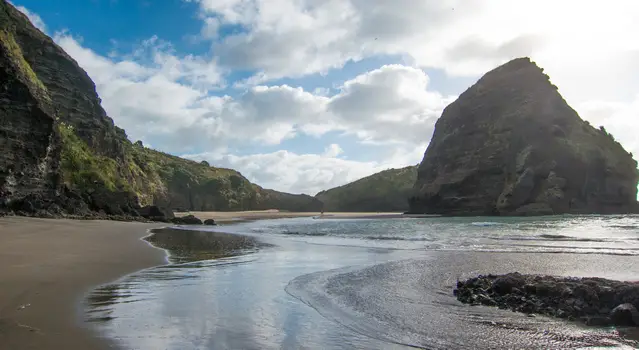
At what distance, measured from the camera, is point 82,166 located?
35.4 meters

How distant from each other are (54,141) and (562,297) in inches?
1190

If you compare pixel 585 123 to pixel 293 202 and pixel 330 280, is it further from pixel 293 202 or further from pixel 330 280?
pixel 330 280

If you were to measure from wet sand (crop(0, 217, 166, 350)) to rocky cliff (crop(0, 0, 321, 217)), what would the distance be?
947 centimetres

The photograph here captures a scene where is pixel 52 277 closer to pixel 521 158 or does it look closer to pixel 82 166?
pixel 82 166

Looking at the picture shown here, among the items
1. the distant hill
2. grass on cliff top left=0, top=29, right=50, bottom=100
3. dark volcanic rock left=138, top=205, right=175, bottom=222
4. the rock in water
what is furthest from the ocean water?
the distant hill

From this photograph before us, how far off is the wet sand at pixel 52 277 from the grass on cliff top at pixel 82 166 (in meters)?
18.6

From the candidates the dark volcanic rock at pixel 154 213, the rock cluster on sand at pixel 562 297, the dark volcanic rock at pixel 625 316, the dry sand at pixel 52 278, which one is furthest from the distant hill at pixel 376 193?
the dark volcanic rock at pixel 625 316

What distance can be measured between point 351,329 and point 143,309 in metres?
3.10

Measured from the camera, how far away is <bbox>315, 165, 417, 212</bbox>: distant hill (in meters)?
129

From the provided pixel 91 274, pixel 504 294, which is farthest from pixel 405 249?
pixel 91 274

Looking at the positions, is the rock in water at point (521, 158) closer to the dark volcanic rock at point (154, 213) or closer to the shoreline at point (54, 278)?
the dark volcanic rock at point (154, 213)

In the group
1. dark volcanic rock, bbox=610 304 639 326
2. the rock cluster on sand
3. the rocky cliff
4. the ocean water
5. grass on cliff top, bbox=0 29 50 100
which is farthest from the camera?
grass on cliff top, bbox=0 29 50 100

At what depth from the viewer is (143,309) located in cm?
612

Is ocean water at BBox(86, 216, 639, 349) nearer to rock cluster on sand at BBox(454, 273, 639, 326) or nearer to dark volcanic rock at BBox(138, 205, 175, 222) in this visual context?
rock cluster on sand at BBox(454, 273, 639, 326)
